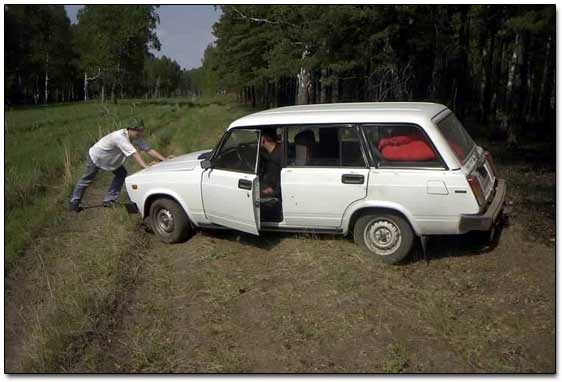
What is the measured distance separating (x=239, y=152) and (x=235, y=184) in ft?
1.44

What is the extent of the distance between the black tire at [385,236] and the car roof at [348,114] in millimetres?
1014

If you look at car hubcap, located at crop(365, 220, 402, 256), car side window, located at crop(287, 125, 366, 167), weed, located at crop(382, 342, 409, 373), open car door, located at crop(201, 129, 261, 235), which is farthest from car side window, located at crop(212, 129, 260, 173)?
weed, located at crop(382, 342, 409, 373)

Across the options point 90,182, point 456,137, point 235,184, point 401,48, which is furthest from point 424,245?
point 401,48

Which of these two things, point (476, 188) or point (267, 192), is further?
point (267, 192)

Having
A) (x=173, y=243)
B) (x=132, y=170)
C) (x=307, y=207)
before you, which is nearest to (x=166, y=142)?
(x=132, y=170)

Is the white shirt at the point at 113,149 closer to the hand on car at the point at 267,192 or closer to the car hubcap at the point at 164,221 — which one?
the car hubcap at the point at 164,221

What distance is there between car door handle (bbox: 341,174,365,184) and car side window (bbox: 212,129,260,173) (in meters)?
1.04

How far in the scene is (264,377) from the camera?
13.0 ft

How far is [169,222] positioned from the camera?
277 inches

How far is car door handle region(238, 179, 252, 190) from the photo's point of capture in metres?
6.03

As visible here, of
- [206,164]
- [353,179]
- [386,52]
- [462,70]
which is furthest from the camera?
[462,70]

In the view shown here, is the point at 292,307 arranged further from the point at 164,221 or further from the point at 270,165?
the point at 164,221

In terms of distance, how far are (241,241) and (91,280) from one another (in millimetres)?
1901

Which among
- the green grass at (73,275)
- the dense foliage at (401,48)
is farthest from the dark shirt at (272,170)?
the dense foliage at (401,48)
